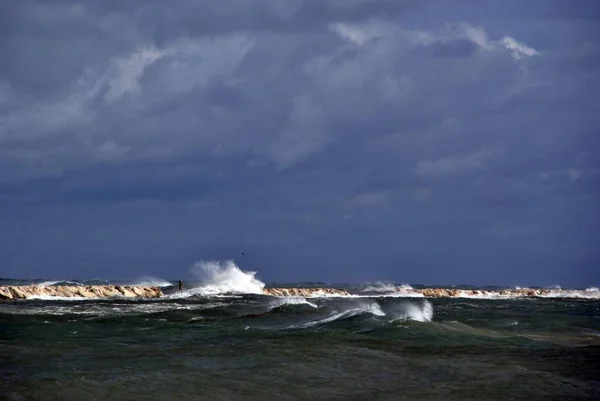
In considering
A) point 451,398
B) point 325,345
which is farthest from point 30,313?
point 451,398

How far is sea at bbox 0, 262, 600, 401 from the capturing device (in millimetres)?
12430

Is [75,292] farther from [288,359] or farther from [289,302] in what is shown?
[288,359]

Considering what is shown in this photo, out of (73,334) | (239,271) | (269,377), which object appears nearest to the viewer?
(269,377)

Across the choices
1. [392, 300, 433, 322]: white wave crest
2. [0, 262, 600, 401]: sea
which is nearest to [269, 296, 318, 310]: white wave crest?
[392, 300, 433, 322]: white wave crest

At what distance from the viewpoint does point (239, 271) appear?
71.4m

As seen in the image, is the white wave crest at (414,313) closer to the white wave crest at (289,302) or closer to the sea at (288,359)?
the sea at (288,359)

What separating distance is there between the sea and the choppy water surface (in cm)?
3

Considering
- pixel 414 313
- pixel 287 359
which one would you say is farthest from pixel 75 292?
pixel 287 359

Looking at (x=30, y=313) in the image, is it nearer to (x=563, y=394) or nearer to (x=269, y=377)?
(x=269, y=377)

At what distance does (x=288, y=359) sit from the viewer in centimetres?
1614

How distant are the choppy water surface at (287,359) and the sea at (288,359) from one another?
0.03 meters

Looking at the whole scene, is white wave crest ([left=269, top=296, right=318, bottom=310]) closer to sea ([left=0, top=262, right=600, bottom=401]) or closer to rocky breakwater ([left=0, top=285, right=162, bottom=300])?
sea ([left=0, top=262, right=600, bottom=401])

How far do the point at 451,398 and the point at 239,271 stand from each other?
6023cm

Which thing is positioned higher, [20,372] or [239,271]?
[239,271]
